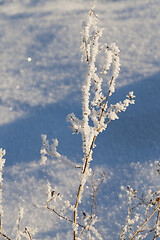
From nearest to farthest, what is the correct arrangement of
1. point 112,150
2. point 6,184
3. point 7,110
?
point 6,184
point 112,150
point 7,110

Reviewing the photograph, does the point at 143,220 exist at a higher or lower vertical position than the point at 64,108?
lower

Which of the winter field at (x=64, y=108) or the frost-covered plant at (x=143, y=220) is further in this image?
the winter field at (x=64, y=108)

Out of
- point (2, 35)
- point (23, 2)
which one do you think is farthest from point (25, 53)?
point (23, 2)

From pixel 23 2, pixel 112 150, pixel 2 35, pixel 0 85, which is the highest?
pixel 23 2

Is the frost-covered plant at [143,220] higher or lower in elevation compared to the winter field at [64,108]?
lower

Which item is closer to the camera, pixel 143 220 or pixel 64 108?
pixel 143 220

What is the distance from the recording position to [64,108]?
3.66m

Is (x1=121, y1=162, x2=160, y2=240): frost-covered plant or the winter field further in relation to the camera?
the winter field

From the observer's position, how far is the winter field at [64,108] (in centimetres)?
261

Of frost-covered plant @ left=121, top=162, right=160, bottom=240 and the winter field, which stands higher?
the winter field

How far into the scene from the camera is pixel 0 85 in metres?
4.23

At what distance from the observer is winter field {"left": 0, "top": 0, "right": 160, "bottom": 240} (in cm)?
261

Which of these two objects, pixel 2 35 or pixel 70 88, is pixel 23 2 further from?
pixel 70 88

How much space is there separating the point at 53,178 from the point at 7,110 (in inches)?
57.5
